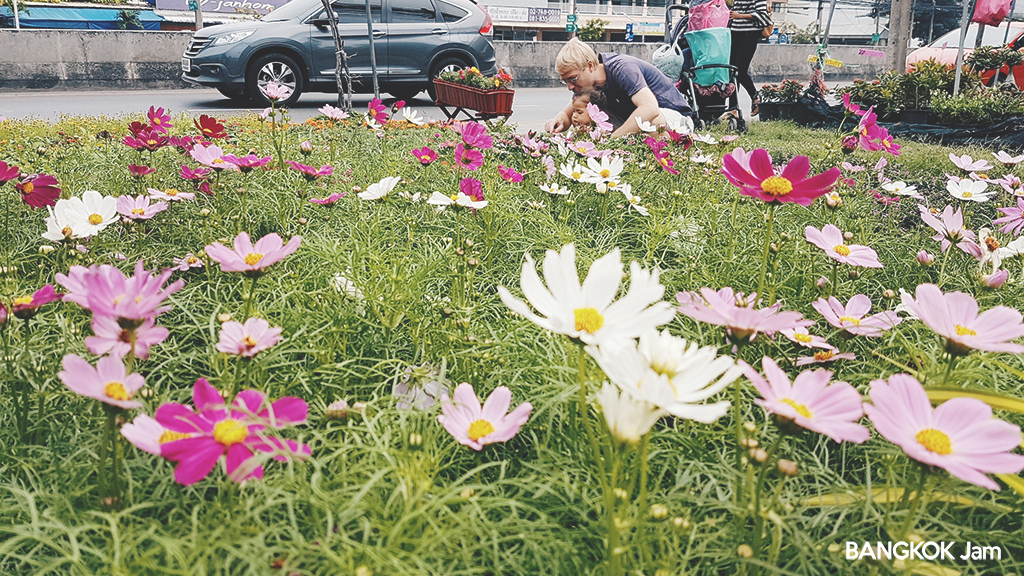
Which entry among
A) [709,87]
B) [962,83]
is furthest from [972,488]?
[962,83]

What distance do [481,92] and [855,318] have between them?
3.98 meters

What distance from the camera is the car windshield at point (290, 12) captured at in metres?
7.08

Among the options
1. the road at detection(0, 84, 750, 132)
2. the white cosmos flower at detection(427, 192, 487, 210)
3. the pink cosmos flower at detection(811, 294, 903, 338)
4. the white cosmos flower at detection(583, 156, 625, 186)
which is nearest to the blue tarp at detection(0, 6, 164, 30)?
the road at detection(0, 84, 750, 132)

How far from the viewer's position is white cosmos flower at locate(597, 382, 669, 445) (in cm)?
49

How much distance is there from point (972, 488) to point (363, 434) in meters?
0.69

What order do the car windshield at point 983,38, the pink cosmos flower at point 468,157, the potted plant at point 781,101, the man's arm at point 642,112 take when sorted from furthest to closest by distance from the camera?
the car windshield at point 983,38 < the potted plant at point 781,101 < the man's arm at point 642,112 < the pink cosmos flower at point 468,157

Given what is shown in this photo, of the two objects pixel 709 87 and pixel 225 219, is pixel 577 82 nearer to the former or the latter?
pixel 709 87

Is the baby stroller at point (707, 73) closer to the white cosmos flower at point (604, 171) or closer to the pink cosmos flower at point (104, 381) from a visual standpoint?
the white cosmos flower at point (604, 171)

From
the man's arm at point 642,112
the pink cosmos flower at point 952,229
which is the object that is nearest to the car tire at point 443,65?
the man's arm at point 642,112

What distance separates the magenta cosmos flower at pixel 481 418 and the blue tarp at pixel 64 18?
2227cm

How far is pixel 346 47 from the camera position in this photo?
735cm

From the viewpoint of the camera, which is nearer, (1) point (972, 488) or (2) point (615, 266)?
(2) point (615, 266)

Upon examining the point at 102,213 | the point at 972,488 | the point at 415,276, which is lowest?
the point at 972,488

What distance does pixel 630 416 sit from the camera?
0.49 metres
